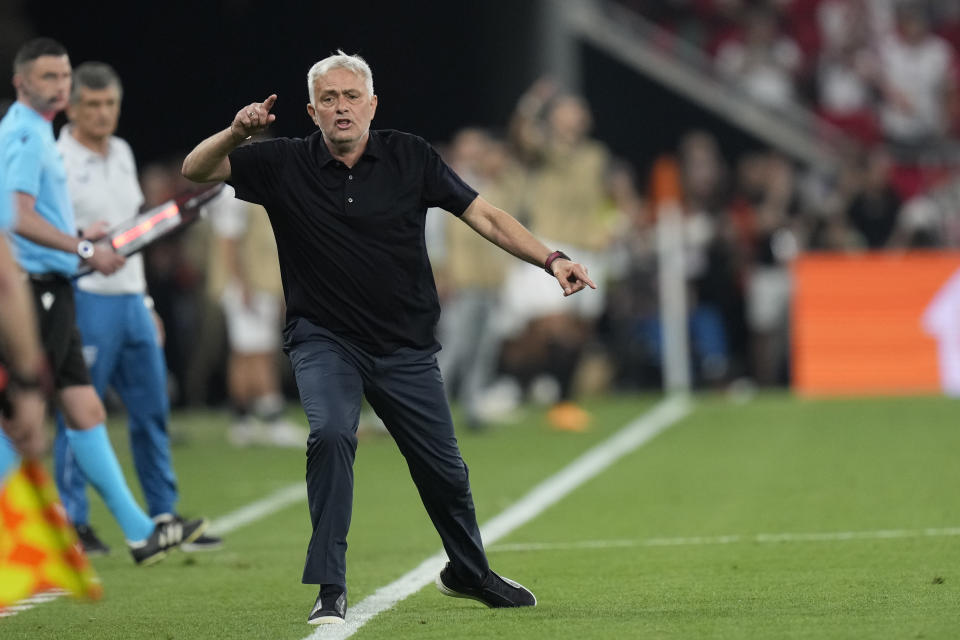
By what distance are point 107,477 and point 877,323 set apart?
1175cm

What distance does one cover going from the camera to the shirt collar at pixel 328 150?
697cm

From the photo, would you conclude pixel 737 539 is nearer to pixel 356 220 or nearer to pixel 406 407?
pixel 406 407

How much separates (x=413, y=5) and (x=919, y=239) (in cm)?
656

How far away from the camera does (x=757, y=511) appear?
10195mm

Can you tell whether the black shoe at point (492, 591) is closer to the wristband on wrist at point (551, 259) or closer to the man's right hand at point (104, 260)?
the wristband on wrist at point (551, 259)

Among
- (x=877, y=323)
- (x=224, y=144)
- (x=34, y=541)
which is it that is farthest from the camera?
(x=877, y=323)

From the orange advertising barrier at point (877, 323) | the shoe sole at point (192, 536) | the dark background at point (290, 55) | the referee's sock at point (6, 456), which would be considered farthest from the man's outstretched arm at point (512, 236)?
the dark background at point (290, 55)

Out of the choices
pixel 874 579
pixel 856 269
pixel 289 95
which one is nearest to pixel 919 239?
pixel 856 269

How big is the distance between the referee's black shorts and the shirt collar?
2.03 m

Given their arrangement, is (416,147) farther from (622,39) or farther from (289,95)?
(622,39)

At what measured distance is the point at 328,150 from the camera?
7.00 meters

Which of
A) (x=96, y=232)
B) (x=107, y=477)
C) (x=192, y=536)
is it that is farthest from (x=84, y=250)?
(x=192, y=536)

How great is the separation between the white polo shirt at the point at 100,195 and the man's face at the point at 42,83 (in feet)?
3.50

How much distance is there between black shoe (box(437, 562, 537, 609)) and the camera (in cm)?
709
